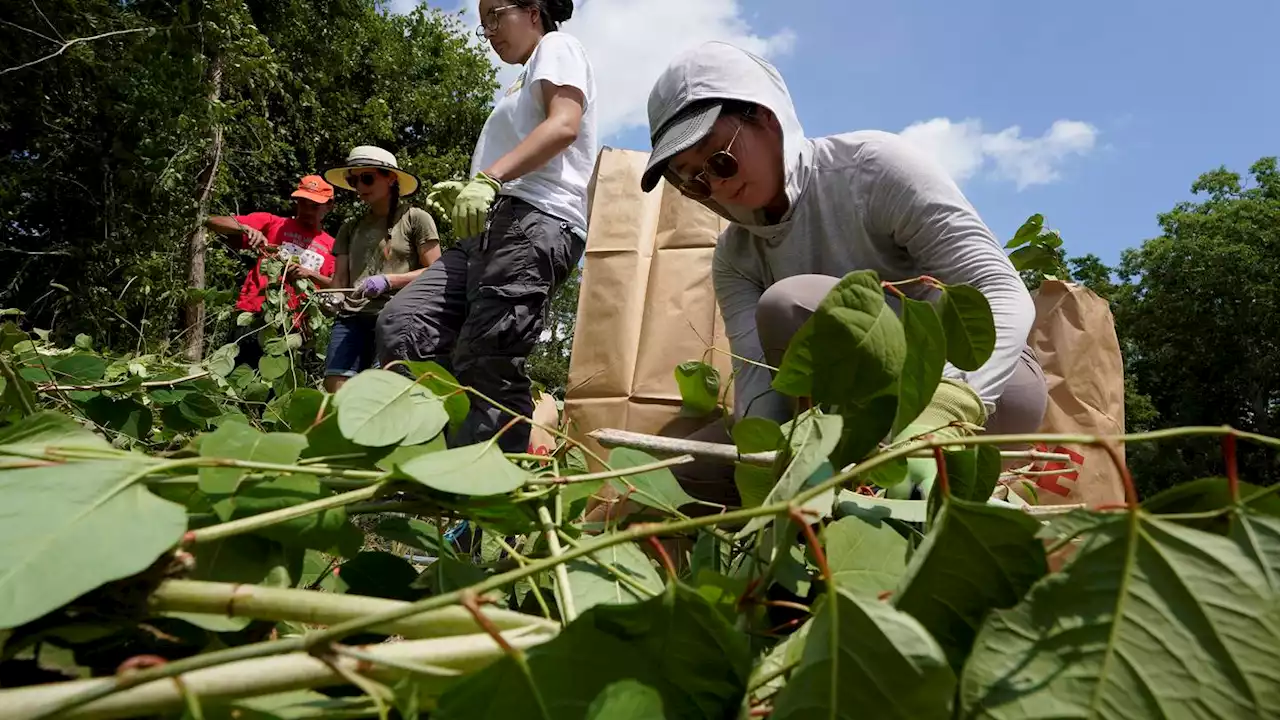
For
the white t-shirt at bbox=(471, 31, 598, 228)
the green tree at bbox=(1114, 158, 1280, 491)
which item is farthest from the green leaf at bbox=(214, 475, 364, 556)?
the green tree at bbox=(1114, 158, 1280, 491)

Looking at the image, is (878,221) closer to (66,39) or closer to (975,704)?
(975,704)

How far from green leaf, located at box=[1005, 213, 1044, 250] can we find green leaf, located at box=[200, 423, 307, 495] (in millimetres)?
1379

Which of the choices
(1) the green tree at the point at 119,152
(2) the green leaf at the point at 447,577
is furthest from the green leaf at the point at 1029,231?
(1) the green tree at the point at 119,152

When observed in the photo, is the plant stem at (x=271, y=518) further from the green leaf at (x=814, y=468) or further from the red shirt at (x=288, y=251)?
the red shirt at (x=288, y=251)

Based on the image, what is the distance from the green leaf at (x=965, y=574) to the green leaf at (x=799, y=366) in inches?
3.6

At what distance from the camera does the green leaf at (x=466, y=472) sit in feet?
0.86

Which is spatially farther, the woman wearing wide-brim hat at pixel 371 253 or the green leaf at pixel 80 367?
the woman wearing wide-brim hat at pixel 371 253

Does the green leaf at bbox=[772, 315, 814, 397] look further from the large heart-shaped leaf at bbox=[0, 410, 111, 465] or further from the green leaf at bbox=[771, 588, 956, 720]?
the large heart-shaped leaf at bbox=[0, 410, 111, 465]

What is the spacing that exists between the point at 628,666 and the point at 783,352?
56 centimetres

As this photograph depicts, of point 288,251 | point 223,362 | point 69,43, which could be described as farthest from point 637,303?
point 69,43

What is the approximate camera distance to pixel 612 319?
6.00ft

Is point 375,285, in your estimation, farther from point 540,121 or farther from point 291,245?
point 291,245

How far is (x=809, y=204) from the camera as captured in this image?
97cm

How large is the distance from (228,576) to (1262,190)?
46.8ft
